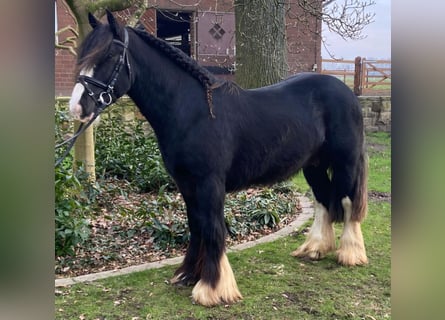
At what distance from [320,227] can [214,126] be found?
152 cm

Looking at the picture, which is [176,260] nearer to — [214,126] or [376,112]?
[214,126]

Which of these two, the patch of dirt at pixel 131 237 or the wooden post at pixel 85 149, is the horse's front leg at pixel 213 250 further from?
the wooden post at pixel 85 149

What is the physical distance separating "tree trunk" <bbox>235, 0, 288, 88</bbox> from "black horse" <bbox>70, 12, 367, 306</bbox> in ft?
7.26

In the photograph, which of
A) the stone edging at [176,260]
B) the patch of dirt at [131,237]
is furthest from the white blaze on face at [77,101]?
the patch of dirt at [131,237]

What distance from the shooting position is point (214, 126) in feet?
9.55

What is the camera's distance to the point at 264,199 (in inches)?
197

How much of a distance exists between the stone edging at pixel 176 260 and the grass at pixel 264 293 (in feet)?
0.25

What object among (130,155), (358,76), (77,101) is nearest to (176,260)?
(77,101)

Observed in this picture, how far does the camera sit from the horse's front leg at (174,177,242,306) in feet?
9.46

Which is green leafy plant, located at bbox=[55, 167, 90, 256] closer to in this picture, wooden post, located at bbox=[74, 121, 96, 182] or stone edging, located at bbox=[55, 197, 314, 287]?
stone edging, located at bbox=[55, 197, 314, 287]

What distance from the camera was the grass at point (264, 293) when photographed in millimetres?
2854
